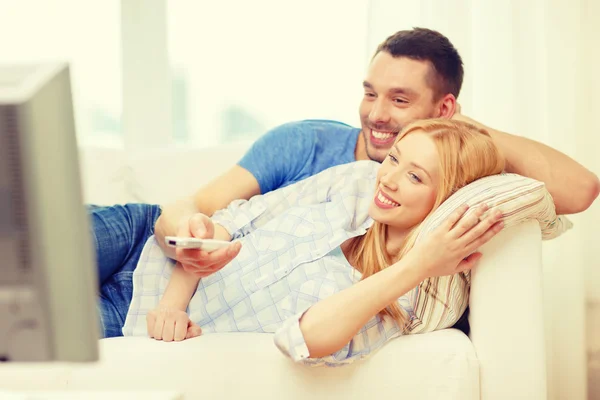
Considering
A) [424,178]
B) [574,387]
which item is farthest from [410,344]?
[574,387]

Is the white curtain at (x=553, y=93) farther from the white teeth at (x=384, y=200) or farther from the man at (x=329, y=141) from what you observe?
the white teeth at (x=384, y=200)

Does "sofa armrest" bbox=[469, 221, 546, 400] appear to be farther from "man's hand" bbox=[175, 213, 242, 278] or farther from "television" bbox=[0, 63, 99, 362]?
"television" bbox=[0, 63, 99, 362]

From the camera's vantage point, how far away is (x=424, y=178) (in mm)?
1352

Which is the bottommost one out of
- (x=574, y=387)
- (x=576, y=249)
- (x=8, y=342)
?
(x=574, y=387)

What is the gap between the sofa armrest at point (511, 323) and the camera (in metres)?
1.17

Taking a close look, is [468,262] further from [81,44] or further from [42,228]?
[81,44]

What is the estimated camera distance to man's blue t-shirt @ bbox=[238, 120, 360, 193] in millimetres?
1777

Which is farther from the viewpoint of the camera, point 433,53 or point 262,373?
point 433,53

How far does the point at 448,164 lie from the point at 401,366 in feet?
1.34

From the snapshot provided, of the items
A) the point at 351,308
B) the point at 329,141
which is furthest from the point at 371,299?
the point at 329,141

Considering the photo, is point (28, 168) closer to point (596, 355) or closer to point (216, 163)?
point (216, 163)

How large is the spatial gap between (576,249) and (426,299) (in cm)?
100

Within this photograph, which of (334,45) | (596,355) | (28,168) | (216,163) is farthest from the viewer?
(334,45)

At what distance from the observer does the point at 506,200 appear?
1.19 metres
